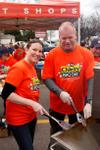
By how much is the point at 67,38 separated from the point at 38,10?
233 inches

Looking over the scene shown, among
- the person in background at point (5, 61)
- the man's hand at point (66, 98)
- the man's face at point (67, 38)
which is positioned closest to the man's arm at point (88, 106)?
the man's hand at point (66, 98)

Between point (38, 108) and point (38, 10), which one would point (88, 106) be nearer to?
point (38, 108)

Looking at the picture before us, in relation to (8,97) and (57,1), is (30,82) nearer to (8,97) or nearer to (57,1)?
(8,97)

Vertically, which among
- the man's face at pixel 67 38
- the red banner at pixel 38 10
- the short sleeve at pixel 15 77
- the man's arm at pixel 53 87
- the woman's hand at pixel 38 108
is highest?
the red banner at pixel 38 10

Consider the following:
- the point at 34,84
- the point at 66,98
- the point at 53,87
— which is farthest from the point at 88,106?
the point at 34,84

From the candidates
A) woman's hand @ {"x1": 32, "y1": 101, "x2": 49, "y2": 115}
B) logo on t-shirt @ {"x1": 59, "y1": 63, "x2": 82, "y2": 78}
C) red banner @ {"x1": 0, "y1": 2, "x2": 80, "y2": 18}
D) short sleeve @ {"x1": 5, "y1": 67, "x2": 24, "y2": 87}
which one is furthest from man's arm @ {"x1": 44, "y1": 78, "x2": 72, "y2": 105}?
red banner @ {"x1": 0, "y1": 2, "x2": 80, "y2": 18}

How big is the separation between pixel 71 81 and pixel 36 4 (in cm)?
582

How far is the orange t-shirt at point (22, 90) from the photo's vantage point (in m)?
3.52

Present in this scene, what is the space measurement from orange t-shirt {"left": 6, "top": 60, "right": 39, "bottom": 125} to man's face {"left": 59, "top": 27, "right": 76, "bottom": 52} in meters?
0.39

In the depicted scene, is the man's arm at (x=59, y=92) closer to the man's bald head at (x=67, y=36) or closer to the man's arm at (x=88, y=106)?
the man's arm at (x=88, y=106)

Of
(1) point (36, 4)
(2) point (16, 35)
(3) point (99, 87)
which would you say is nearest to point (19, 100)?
(3) point (99, 87)

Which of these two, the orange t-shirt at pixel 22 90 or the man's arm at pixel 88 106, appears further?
the orange t-shirt at pixel 22 90

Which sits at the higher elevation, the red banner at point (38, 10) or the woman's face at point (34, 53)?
the red banner at point (38, 10)

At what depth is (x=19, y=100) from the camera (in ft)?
11.3
